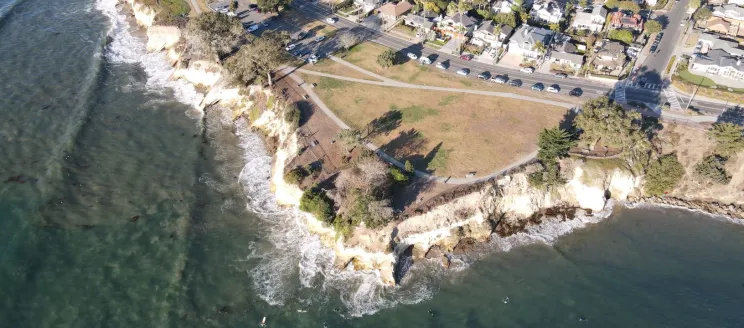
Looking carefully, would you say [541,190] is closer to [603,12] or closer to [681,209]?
[681,209]

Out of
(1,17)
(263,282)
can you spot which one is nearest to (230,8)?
(1,17)

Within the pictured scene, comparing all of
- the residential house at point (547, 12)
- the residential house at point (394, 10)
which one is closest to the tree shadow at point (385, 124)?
the residential house at point (394, 10)

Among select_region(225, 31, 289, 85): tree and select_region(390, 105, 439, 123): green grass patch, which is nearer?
select_region(390, 105, 439, 123): green grass patch

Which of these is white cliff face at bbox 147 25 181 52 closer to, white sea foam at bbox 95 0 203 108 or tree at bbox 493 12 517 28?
white sea foam at bbox 95 0 203 108

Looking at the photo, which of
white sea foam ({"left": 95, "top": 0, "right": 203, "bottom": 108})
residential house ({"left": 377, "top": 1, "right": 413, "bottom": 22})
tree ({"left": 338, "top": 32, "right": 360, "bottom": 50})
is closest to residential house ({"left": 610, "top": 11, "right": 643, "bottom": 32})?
residential house ({"left": 377, "top": 1, "right": 413, "bottom": 22})

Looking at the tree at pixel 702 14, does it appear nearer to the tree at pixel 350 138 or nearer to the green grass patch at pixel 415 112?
the green grass patch at pixel 415 112

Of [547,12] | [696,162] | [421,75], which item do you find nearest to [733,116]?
[696,162]

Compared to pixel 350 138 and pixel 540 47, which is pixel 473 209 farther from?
pixel 540 47
